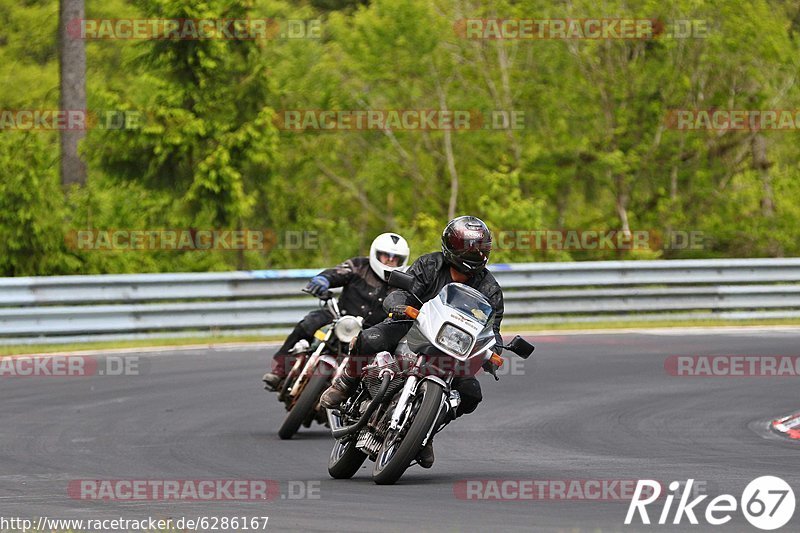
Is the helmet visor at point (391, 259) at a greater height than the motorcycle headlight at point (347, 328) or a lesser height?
greater

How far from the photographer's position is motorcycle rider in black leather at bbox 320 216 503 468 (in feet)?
27.9

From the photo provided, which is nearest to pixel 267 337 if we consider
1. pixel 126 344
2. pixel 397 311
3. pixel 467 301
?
pixel 126 344

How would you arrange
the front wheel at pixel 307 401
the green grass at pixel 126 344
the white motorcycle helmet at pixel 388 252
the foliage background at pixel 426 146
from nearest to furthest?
1. the white motorcycle helmet at pixel 388 252
2. the front wheel at pixel 307 401
3. the green grass at pixel 126 344
4. the foliage background at pixel 426 146

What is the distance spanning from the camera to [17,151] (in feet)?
67.3

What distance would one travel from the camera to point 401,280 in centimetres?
852

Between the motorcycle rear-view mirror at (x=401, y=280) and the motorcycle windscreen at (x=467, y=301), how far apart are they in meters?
0.27

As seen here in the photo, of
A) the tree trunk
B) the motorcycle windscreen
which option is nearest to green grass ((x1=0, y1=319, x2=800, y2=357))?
the tree trunk

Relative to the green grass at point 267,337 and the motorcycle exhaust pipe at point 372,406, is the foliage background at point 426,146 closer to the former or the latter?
the green grass at point 267,337

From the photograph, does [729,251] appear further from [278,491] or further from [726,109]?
[278,491]

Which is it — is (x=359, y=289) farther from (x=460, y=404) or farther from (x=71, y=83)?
(x=71, y=83)

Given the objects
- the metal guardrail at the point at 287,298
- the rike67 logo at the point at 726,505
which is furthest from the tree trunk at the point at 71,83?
the rike67 logo at the point at 726,505

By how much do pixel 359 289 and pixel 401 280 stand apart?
2.96 metres

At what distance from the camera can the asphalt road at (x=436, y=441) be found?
299 inches

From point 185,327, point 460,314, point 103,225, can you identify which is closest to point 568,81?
point 103,225
